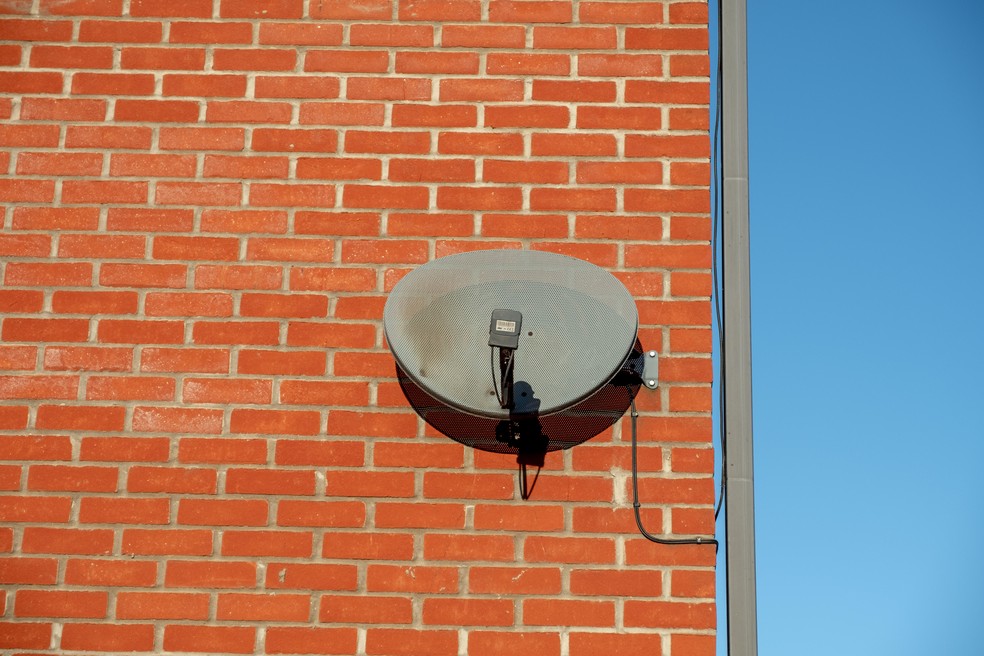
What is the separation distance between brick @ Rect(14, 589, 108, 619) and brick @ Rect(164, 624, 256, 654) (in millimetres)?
202

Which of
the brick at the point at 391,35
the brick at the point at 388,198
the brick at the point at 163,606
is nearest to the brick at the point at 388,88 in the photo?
the brick at the point at 391,35

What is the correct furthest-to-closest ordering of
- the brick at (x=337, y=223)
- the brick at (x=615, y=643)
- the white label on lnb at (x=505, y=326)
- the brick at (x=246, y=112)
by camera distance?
the brick at (x=246, y=112)
the brick at (x=337, y=223)
the brick at (x=615, y=643)
the white label on lnb at (x=505, y=326)

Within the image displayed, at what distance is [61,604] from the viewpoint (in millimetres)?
3094

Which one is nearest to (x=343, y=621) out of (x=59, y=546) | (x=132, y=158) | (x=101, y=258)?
(x=59, y=546)

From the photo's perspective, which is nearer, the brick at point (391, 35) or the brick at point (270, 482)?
the brick at point (270, 482)

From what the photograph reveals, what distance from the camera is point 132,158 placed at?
11.3 ft

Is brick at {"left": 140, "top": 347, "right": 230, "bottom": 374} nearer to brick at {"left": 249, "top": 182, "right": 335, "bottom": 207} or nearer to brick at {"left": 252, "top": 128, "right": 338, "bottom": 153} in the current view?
brick at {"left": 249, "top": 182, "right": 335, "bottom": 207}

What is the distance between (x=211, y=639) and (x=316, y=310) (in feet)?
3.10

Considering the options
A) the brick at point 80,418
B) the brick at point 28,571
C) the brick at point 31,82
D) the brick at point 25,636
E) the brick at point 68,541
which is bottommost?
the brick at point 25,636

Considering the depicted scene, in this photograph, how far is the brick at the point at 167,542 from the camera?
3123 millimetres

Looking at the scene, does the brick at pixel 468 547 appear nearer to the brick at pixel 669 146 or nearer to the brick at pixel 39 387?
the brick at pixel 39 387

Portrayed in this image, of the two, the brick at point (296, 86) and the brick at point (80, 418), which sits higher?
the brick at point (296, 86)

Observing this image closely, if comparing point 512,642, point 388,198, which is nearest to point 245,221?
point 388,198

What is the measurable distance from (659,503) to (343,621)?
909 millimetres
